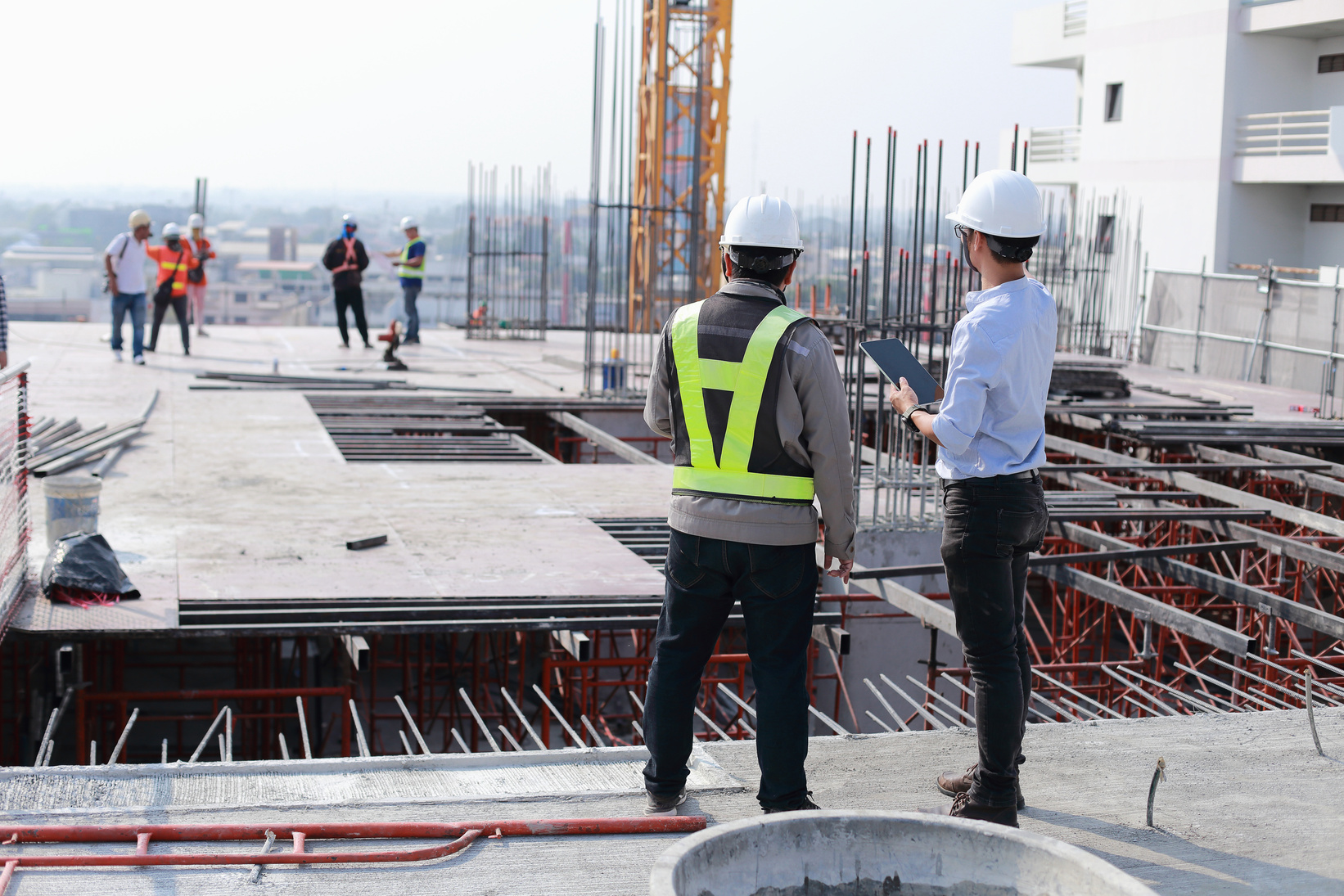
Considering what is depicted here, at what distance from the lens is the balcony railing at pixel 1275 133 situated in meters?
29.7

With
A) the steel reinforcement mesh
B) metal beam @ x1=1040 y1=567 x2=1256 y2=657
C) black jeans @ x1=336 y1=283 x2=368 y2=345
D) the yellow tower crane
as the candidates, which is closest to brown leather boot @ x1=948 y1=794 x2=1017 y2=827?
metal beam @ x1=1040 y1=567 x2=1256 y2=657

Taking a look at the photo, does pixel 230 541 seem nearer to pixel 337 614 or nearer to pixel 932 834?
pixel 337 614

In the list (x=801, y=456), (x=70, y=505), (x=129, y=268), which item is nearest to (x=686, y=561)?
(x=801, y=456)

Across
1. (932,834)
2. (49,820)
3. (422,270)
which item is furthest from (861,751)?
(422,270)

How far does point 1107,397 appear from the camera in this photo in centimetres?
1741

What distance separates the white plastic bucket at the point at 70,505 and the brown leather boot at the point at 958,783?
5.03 m

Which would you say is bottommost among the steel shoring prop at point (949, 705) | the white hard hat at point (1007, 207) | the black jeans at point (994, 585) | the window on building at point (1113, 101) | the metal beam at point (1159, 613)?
the steel shoring prop at point (949, 705)

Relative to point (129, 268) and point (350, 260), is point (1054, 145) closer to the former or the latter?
point (350, 260)

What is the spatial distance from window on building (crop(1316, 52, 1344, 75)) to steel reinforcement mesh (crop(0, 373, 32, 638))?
31178mm

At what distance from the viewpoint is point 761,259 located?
4039mm

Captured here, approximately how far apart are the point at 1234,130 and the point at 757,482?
30.8m

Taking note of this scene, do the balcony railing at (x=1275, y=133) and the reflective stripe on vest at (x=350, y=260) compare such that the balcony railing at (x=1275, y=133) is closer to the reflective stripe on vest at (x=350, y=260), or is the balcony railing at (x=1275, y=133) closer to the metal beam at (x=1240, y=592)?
the reflective stripe on vest at (x=350, y=260)

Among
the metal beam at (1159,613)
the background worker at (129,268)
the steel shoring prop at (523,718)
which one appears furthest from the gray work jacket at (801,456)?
the background worker at (129,268)

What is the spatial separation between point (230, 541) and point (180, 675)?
3.49m
